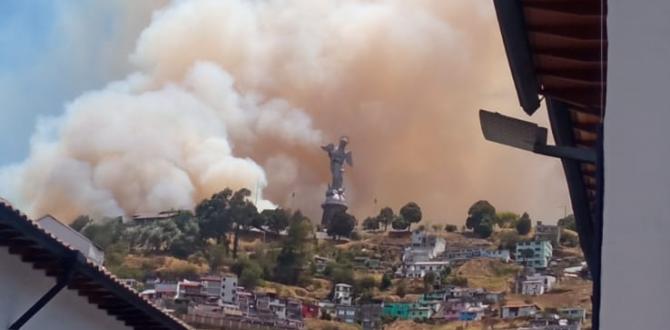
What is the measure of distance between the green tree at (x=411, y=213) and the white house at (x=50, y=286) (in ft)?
124

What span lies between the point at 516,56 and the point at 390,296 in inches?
1427

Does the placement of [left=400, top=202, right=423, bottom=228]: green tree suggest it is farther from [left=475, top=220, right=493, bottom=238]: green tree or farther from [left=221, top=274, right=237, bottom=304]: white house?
[left=221, top=274, right=237, bottom=304]: white house

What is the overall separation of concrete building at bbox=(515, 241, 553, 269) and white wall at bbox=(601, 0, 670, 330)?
121 feet

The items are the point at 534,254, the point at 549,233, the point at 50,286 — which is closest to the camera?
the point at 50,286

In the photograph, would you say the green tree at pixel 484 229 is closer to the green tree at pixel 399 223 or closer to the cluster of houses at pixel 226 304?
the green tree at pixel 399 223

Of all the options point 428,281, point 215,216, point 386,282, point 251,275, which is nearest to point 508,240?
point 428,281

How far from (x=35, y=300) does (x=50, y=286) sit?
0.53 feet

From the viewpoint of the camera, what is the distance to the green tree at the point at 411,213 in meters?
44.2

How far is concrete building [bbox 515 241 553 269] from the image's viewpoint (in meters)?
37.8

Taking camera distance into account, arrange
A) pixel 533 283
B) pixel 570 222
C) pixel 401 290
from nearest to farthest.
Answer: pixel 570 222
pixel 533 283
pixel 401 290

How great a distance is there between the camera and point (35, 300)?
5.83 metres

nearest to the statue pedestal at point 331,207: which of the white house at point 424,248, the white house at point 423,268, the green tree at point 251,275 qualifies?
the white house at point 424,248

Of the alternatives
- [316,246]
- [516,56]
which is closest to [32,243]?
[516,56]

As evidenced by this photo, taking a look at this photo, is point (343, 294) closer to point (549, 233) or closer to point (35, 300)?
point (549, 233)
